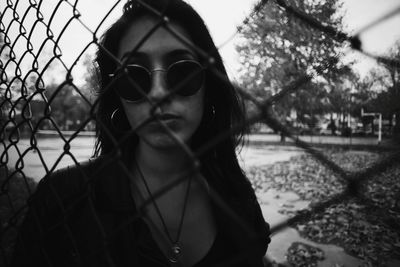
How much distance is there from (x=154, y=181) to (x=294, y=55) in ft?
9.05

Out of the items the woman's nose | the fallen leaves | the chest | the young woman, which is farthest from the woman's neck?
the fallen leaves

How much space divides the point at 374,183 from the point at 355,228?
8.98 ft

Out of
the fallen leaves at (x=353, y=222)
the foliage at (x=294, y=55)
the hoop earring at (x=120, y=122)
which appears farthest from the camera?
the fallen leaves at (x=353, y=222)

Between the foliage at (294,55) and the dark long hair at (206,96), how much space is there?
1.17 ft

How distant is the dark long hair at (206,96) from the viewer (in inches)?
64.5

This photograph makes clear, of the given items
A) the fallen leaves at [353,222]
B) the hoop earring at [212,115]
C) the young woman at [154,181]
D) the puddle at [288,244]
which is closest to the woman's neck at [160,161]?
the young woman at [154,181]

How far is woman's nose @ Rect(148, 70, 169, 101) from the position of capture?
114 centimetres

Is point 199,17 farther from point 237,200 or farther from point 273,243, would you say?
point 273,243

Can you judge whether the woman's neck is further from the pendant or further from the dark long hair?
the pendant

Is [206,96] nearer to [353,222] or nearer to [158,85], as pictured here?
[158,85]

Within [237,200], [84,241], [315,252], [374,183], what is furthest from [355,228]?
[84,241]

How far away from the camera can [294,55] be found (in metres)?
3.61

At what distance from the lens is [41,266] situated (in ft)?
4.45

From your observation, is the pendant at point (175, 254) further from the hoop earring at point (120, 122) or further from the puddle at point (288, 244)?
the puddle at point (288, 244)
